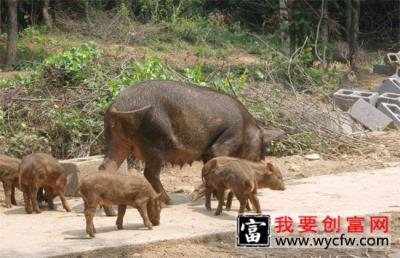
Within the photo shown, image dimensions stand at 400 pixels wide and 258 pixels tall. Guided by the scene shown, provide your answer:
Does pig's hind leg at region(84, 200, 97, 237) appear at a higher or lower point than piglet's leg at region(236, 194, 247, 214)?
higher

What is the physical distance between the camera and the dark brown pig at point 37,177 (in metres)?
9.29

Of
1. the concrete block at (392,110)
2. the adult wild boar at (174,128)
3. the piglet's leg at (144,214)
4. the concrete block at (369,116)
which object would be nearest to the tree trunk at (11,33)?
the concrete block at (369,116)

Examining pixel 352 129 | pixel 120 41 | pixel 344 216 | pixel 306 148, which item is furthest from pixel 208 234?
pixel 120 41

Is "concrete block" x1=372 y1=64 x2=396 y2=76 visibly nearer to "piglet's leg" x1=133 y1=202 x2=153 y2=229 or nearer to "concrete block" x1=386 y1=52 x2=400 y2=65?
"concrete block" x1=386 y1=52 x2=400 y2=65

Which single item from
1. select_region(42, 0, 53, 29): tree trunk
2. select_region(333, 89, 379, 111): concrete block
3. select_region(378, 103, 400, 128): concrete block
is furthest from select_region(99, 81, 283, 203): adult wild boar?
select_region(42, 0, 53, 29): tree trunk

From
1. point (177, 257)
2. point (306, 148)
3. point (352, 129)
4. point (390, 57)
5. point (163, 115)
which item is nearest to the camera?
point (177, 257)

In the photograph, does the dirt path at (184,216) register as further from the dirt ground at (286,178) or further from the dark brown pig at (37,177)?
the dark brown pig at (37,177)

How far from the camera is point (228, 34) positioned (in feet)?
91.1

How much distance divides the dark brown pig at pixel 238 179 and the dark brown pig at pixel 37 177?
161 centimetres

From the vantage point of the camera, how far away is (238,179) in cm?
900

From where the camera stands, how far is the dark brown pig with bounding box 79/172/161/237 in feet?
26.7

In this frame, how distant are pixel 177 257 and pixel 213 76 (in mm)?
6965

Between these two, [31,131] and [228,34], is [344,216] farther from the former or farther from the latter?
[228,34]

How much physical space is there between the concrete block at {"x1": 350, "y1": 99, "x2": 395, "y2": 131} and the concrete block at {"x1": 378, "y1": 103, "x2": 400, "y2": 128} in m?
0.21
